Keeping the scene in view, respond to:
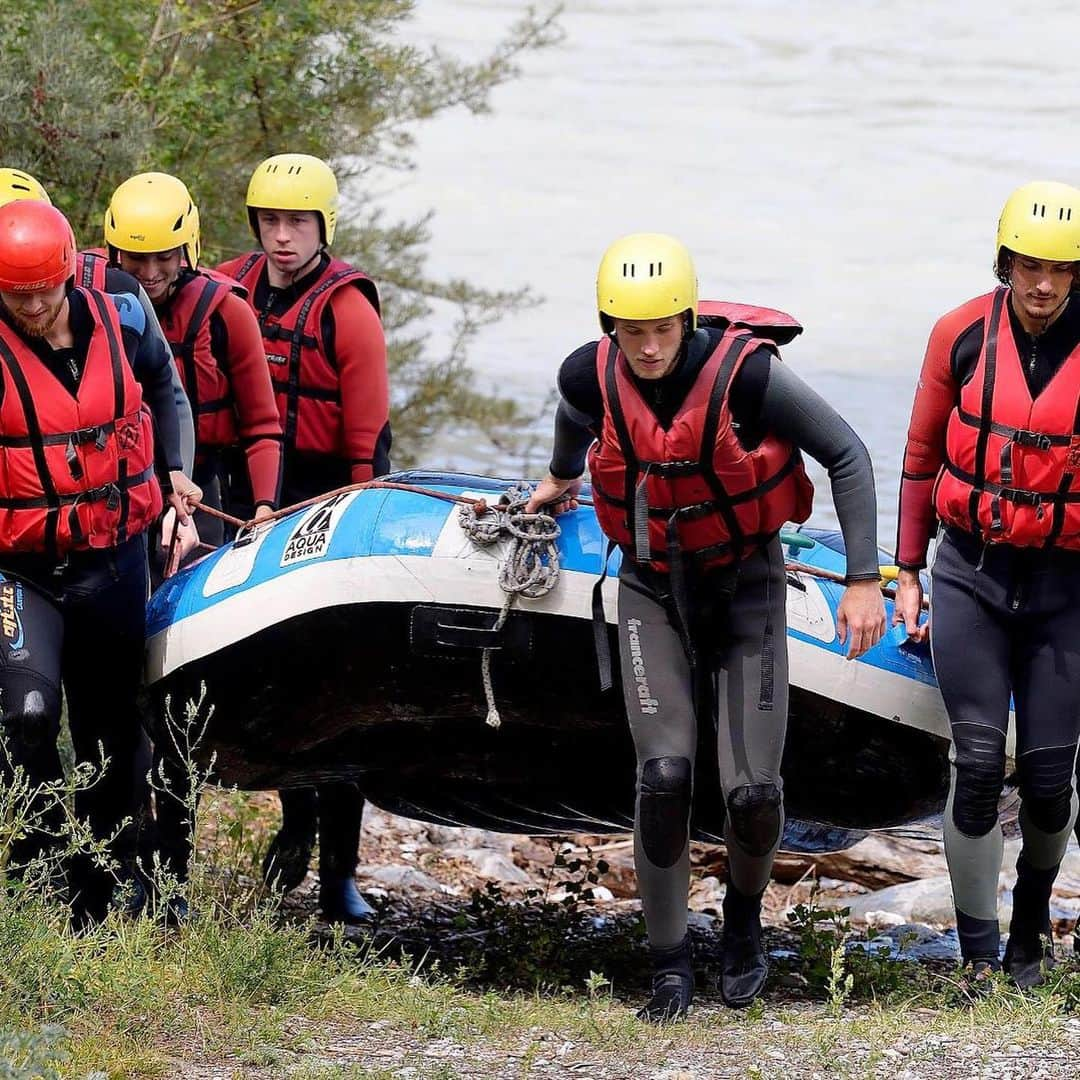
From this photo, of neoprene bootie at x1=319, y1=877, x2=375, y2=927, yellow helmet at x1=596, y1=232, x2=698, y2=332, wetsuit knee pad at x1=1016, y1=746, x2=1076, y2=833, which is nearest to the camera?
yellow helmet at x1=596, y1=232, x2=698, y2=332

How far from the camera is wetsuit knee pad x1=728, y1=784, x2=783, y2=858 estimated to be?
162 inches

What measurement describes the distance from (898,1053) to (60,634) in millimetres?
2192

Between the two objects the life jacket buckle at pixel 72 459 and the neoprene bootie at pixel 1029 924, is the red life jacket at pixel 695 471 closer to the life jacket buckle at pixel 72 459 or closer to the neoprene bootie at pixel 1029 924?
the neoprene bootie at pixel 1029 924

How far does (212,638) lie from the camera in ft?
15.5

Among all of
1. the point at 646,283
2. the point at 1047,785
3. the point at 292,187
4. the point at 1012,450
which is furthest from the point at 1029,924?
the point at 292,187

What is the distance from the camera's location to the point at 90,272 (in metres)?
4.52

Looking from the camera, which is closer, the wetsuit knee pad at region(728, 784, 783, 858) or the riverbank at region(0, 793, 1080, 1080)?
the riverbank at region(0, 793, 1080, 1080)

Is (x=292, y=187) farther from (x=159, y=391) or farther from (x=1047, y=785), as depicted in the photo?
(x=1047, y=785)

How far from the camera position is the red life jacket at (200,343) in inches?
198

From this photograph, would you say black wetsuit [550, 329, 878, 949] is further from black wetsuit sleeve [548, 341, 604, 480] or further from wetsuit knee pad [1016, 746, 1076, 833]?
wetsuit knee pad [1016, 746, 1076, 833]

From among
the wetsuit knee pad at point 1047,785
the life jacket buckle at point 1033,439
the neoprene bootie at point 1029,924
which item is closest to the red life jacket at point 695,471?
the life jacket buckle at point 1033,439

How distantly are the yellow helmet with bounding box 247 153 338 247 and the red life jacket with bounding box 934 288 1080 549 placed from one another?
223cm

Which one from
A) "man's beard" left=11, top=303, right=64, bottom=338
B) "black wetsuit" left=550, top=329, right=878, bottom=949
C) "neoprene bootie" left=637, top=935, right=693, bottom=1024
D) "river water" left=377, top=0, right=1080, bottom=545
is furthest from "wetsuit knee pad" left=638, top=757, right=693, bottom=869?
"river water" left=377, top=0, right=1080, bottom=545

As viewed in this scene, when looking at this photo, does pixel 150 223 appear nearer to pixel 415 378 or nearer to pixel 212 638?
pixel 212 638
